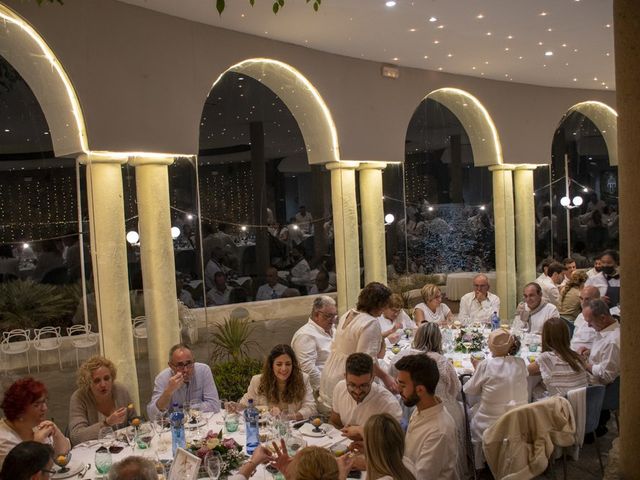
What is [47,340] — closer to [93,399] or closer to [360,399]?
[93,399]

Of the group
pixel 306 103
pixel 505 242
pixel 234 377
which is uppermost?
pixel 306 103

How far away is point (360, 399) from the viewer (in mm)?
3973

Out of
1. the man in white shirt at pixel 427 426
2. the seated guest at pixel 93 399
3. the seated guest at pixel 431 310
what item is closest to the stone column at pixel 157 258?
the seated guest at pixel 93 399

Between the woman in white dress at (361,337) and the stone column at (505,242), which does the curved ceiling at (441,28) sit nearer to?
the stone column at (505,242)

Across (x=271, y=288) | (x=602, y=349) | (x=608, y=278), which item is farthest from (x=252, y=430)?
(x=271, y=288)

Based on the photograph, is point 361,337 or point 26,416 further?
point 361,337

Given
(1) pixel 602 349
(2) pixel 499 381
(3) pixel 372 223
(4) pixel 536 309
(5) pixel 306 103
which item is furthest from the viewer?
(3) pixel 372 223

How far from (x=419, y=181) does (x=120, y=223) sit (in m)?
6.40

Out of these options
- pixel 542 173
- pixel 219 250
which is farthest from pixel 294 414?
pixel 542 173

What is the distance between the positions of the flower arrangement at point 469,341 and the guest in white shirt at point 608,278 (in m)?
2.30

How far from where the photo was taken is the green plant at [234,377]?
602 centimetres

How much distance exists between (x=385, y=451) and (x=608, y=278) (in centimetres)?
655

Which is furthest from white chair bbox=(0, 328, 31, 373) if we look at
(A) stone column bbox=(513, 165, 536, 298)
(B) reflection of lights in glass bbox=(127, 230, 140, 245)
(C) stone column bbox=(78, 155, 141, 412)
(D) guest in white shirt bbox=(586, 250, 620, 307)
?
(A) stone column bbox=(513, 165, 536, 298)

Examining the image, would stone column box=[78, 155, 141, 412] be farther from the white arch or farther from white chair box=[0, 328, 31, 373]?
the white arch
